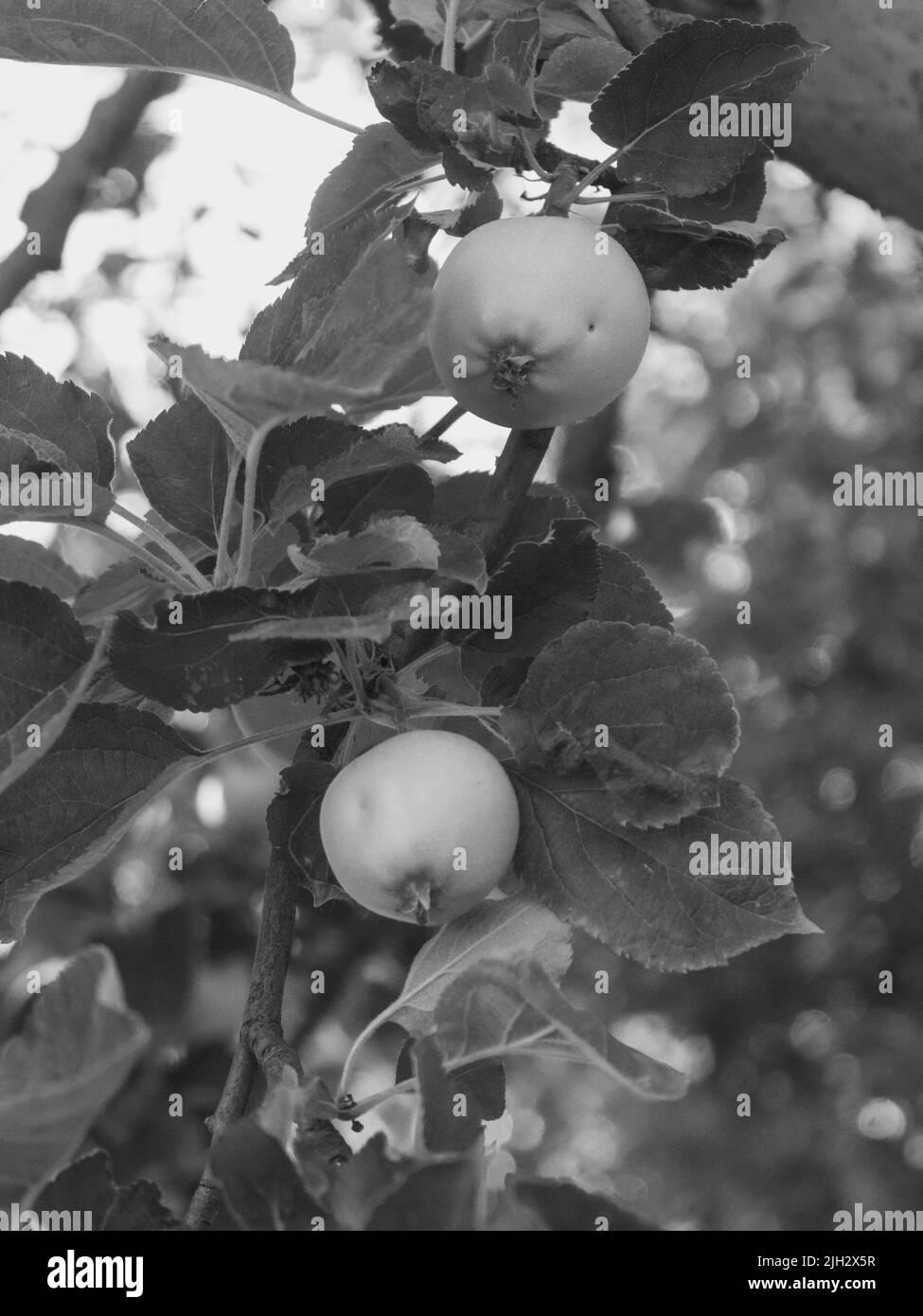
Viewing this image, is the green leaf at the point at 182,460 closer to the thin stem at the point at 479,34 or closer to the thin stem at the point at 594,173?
the thin stem at the point at 594,173

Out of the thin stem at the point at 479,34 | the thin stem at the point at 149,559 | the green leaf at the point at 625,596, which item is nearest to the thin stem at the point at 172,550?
the thin stem at the point at 149,559

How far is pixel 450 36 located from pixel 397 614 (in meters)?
0.44

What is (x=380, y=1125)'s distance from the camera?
2.41 ft

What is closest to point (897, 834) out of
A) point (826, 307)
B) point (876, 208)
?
point (826, 307)

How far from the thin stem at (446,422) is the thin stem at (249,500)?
10cm

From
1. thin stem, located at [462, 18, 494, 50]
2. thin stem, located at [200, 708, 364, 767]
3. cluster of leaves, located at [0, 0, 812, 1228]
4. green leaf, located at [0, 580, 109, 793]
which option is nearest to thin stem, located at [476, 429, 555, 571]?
cluster of leaves, located at [0, 0, 812, 1228]

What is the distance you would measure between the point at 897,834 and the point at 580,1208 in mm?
2875

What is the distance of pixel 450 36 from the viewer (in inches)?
32.9

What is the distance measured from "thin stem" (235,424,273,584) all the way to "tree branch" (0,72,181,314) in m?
1.22

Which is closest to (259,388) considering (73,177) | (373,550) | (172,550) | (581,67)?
(373,550)

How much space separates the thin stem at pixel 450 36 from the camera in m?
0.83

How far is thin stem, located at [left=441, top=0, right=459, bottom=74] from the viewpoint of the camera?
32.7 inches
